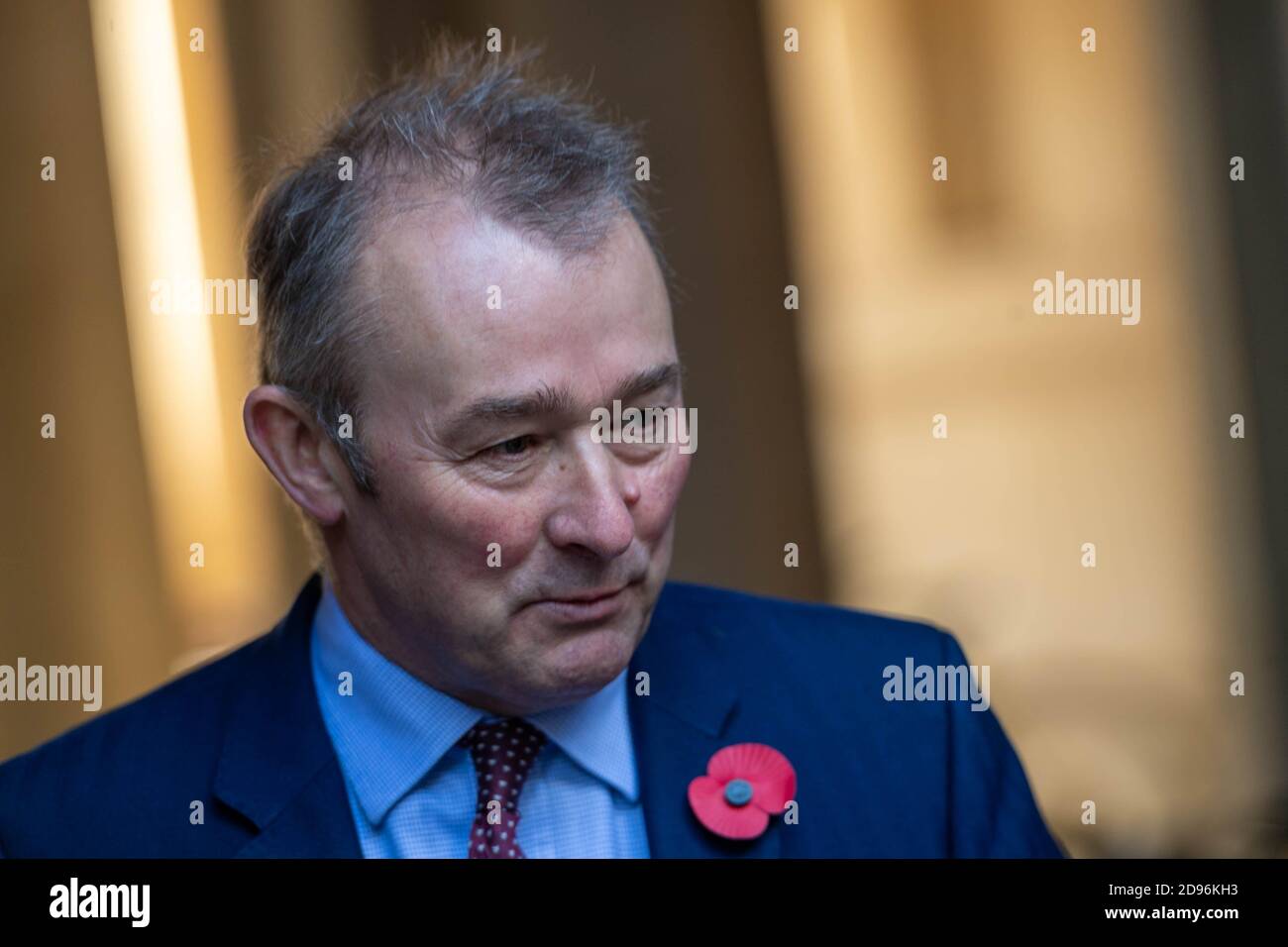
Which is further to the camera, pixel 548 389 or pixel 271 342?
pixel 271 342

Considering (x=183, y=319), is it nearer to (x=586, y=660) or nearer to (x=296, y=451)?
(x=296, y=451)

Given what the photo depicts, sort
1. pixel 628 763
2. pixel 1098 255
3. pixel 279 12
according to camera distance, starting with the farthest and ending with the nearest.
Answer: pixel 1098 255, pixel 279 12, pixel 628 763

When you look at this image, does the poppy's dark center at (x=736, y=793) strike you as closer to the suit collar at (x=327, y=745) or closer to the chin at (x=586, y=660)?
the suit collar at (x=327, y=745)

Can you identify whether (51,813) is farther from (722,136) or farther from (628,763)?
(722,136)

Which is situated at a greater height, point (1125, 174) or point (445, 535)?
point (1125, 174)

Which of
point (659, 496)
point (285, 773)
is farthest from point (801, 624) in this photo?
point (285, 773)

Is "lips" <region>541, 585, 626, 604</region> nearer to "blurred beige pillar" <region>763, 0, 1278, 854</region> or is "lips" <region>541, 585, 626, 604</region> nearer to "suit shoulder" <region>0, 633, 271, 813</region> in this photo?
"suit shoulder" <region>0, 633, 271, 813</region>

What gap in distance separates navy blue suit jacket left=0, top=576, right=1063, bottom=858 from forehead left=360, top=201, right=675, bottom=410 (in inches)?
18.5

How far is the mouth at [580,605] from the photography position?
1.78 metres

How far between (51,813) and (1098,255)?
→ 6.55 ft

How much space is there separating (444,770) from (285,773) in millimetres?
207

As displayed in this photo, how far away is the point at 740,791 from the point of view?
6.14 ft
